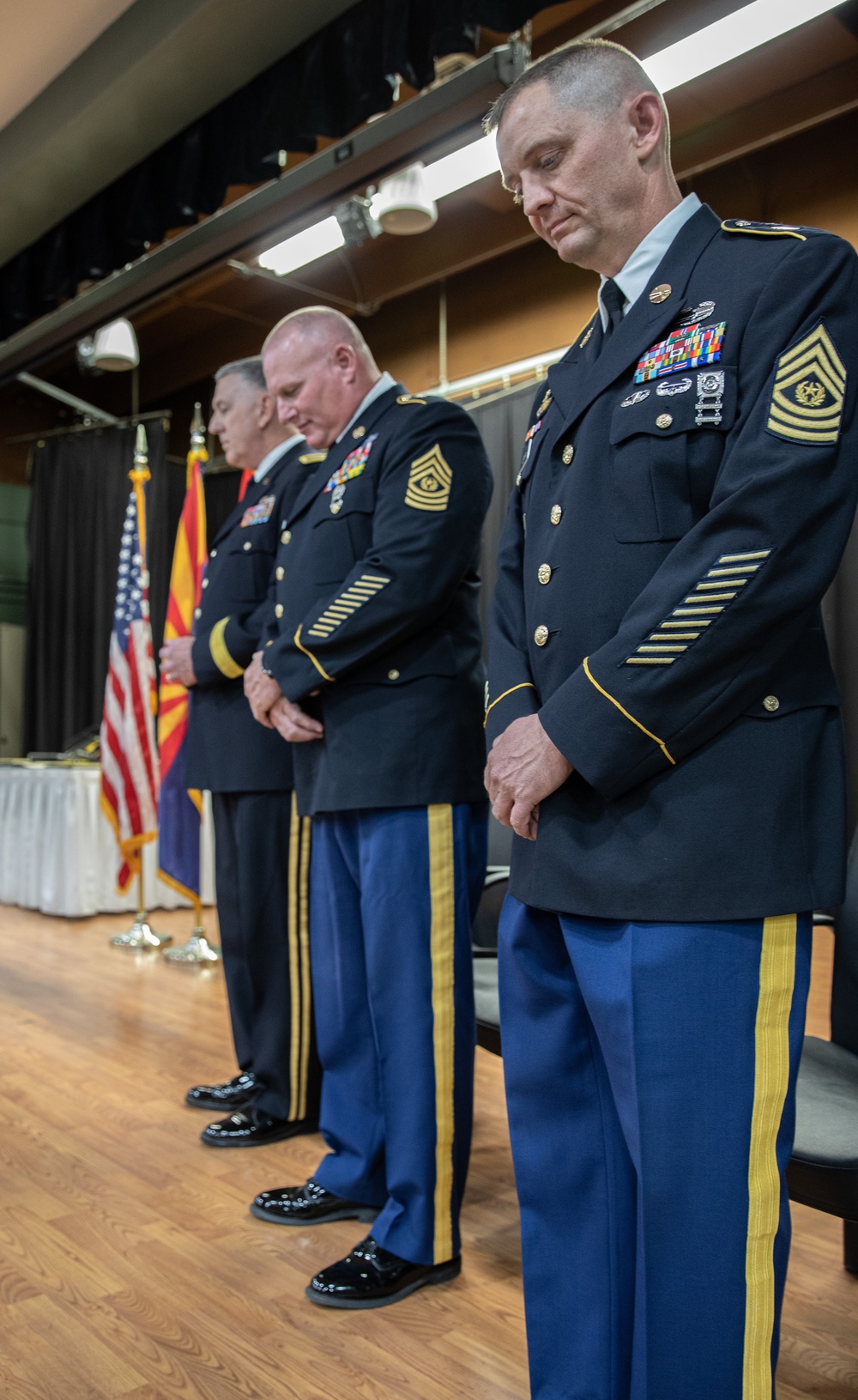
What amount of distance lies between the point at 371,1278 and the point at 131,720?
11.0ft

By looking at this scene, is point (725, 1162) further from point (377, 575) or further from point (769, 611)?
point (377, 575)

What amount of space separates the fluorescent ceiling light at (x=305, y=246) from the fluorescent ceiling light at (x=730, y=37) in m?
2.02

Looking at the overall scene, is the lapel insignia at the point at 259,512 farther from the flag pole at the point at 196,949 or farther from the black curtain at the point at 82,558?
the black curtain at the point at 82,558

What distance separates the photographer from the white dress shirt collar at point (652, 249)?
1046 millimetres

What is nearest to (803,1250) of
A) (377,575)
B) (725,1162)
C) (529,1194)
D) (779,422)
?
(529,1194)

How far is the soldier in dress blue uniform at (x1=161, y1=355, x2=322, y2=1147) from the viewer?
7.04 ft

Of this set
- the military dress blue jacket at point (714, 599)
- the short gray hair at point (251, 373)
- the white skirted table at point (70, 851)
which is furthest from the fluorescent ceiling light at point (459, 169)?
the military dress blue jacket at point (714, 599)

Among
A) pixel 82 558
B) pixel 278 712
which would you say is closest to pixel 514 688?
pixel 278 712

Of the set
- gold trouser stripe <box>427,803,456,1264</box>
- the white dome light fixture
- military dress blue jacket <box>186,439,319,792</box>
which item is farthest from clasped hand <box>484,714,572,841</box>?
the white dome light fixture

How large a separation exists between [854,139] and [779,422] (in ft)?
13.8

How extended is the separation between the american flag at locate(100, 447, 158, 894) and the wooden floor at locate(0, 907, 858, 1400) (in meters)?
1.80

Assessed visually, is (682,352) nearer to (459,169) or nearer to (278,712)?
(278,712)

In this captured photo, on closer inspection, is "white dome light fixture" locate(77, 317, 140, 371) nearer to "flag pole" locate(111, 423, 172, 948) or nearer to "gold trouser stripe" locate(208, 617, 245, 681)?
"flag pole" locate(111, 423, 172, 948)

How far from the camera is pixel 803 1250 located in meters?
1.70
